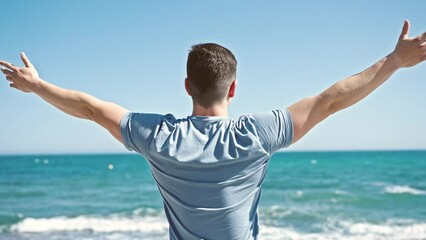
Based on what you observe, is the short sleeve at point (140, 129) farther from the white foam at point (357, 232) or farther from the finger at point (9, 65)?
the white foam at point (357, 232)

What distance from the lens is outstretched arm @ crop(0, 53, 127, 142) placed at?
6.70 ft

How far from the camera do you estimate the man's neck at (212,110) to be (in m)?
1.98

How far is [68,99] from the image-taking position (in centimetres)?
210

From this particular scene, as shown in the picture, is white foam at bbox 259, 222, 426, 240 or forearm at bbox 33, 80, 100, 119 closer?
forearm at bbox 33, 80, 100, 119

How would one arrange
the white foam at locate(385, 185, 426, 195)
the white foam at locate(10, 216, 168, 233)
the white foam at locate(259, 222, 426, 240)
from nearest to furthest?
the white foam at locate(259, 222, 426, 240) → the white foam at locate(10, 216, 168, 233) → the white foam at locate(385, 185, 426, 195)

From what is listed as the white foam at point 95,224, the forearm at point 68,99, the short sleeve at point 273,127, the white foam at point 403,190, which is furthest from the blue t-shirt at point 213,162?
the white foam at point 403,190

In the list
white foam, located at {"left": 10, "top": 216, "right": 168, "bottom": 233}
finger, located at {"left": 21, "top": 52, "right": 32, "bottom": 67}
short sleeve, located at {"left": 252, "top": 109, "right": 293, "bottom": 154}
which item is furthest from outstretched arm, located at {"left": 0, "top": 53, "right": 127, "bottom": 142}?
white foam, located at {"left": 10, "top": 216, "right": 168, "bottom": 233}

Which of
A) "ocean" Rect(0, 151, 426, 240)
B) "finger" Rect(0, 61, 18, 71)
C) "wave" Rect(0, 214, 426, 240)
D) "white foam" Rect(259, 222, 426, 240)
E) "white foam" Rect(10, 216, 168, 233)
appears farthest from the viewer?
"white foam" Rect(10, 216, 168, 233)

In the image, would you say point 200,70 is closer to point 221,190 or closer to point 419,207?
point 221,190

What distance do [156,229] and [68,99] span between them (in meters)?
12.0

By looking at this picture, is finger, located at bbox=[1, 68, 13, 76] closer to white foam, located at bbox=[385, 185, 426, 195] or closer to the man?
the man

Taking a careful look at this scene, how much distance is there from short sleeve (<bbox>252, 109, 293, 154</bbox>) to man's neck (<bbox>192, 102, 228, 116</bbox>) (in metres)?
0.14

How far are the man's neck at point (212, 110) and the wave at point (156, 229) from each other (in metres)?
10.9

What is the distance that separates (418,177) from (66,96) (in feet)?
107
